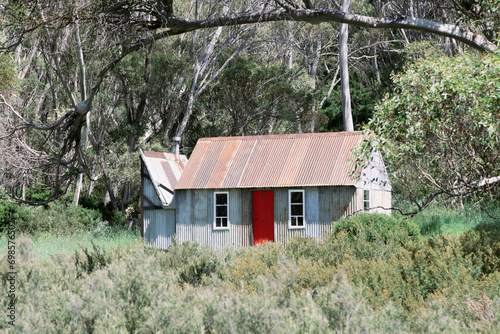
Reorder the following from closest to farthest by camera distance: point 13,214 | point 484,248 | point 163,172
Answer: point 484,248 < point 163,172 < point 13,214

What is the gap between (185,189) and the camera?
1967cm

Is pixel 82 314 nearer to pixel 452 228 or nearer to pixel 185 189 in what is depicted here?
pixel 185 189

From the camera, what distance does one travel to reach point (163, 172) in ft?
70.0

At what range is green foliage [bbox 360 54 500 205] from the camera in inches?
350

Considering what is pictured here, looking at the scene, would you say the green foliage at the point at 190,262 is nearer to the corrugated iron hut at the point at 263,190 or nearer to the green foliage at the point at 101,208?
the corrugated iron hut at the point at 263,190

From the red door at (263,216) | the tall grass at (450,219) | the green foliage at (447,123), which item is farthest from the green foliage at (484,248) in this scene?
the red door at (263,216)

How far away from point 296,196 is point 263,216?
49.2 inches

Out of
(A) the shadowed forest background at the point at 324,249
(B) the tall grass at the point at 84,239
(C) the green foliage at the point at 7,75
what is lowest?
(B) the tall grass at the point at 84,239

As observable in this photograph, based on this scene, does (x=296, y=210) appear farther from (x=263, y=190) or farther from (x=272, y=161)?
(x=272, y=161)

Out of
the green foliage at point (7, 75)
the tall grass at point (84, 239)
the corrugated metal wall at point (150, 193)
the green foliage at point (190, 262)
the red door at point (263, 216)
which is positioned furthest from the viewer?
the corrugated metal wall at point (150, 193)

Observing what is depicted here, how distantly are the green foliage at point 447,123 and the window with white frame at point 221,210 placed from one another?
29.5 feet

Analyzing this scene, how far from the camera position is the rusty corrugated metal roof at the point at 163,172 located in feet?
67.8

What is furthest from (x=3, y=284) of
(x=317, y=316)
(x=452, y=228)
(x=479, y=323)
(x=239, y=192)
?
(x=452, y=228)

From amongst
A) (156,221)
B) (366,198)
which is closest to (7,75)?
(156,221)
